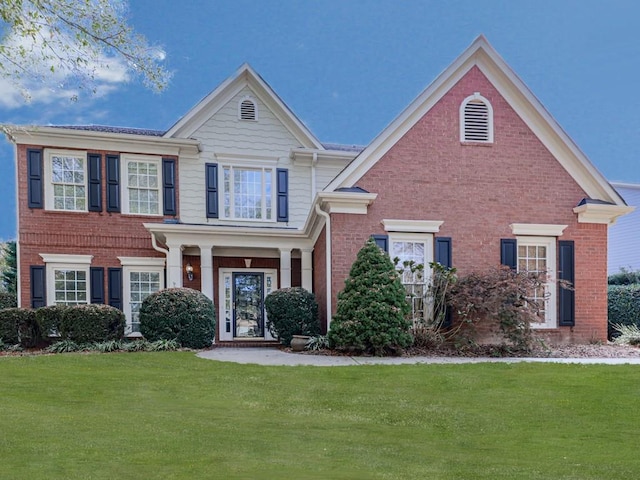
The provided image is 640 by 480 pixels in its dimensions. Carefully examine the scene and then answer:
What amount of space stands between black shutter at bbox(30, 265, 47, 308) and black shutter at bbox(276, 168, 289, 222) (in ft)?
21.9

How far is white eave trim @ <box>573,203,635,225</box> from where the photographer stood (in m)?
12.4

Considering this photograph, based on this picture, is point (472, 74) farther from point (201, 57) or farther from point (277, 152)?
point (201, 57)

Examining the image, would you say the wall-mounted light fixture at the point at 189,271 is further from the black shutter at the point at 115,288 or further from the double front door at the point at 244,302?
the black shutter at the point at 115,288

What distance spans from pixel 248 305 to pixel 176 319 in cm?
359

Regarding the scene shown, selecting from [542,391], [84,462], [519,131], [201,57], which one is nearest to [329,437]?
[84,462]

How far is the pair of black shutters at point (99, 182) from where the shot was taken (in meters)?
13.9

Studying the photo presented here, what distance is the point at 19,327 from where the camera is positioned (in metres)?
12.1

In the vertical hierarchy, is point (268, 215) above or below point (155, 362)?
above

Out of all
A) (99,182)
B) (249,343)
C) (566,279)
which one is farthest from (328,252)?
(99,182)

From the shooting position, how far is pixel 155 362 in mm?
9430

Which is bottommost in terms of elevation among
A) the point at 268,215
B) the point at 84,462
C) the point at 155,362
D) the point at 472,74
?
the point at 155,362

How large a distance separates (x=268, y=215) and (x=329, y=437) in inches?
426

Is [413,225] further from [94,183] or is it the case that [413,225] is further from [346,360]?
[94,183]

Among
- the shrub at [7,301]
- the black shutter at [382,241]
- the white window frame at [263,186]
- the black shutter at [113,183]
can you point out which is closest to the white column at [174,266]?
the white window frame at [263,186]
